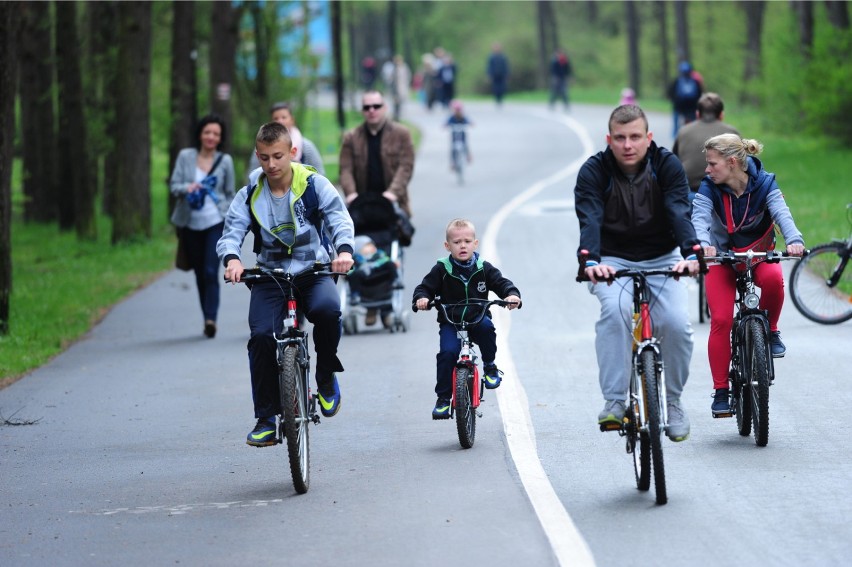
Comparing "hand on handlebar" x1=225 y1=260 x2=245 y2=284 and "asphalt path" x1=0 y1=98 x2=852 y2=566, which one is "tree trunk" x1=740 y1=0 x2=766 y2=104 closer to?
"asphalt path" x1=0 y1=98 x2=852 y2=566

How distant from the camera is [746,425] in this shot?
30.9 feet

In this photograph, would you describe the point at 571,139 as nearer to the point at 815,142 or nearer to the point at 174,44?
the point at 815,142

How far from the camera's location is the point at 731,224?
378 inches

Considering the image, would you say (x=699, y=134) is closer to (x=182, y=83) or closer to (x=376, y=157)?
(x=376, y=157)

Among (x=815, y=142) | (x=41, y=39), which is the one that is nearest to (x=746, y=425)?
(x=41, y=39)

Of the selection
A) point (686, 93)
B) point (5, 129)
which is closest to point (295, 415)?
point (5, 129)

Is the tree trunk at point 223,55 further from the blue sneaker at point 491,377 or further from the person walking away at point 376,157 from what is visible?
the blue sneaker at point 491,377

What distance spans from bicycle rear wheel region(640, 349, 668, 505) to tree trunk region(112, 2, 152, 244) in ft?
60.9

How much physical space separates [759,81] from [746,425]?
32.7 meters

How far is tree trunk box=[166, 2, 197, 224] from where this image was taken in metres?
30.0

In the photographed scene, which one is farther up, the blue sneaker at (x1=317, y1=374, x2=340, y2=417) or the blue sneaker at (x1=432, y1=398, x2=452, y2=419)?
the blue sneaker at (x1=317, y1=374, x2=340, y2=417)

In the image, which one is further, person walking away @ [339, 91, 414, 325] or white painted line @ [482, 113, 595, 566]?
person walking away @ [339, 91, 414, 325]

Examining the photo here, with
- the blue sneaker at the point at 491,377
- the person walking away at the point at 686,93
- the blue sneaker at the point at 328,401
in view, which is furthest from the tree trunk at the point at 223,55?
the blue sneaker at the point at 328,401

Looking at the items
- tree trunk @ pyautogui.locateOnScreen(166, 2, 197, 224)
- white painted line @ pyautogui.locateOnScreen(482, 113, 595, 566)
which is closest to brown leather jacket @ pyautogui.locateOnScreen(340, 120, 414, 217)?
white painted line @ pyautogui.locateOnScreen(482, 113, 595, 566)
